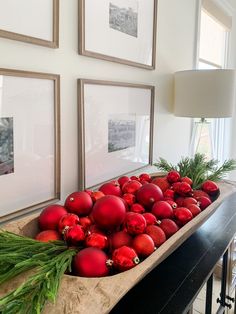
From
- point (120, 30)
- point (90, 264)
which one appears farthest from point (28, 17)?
point (90, 264)

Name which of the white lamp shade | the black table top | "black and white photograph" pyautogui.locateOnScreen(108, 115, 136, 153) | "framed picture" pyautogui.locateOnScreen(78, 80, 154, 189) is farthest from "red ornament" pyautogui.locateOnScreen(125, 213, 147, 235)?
the white lamp shade

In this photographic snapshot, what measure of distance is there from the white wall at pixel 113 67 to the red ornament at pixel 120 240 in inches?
15.3

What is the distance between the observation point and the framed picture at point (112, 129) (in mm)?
1062

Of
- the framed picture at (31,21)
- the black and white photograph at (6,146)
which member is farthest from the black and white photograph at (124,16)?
the black and white photograph at (6,146)

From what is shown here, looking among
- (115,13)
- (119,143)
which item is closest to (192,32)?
(115,13)

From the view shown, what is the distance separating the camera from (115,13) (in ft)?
3.72

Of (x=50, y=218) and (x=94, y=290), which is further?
(x=50, y=218)

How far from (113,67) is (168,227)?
0.69m

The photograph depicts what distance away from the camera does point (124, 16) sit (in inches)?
46.8

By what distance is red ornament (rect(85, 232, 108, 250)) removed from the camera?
64 centimetres

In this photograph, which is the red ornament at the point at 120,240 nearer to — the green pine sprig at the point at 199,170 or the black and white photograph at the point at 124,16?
the green pine sprig at the point at 199,170

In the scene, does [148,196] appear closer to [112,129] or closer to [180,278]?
[180,278]

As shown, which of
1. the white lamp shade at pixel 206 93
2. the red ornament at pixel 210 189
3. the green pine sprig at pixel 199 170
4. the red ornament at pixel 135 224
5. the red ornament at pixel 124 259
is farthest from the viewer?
the white lamp shade at pixel 206 93

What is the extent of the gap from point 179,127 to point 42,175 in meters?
1.08
